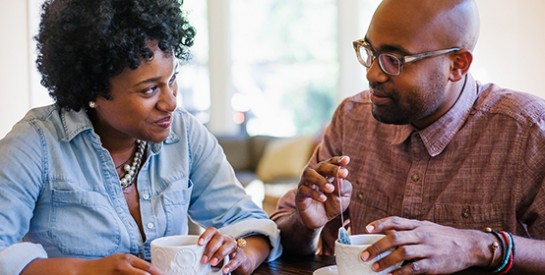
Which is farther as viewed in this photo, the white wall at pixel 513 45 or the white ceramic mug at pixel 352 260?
the white wall at pixel 513 45

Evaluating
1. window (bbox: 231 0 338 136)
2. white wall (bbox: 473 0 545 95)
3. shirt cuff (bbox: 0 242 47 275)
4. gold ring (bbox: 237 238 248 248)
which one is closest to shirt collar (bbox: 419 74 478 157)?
gold ring (bbox: 237 238 248 248)

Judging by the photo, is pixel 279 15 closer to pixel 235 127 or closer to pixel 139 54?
pixel 235 127

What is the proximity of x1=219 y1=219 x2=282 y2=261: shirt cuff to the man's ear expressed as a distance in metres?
0.58

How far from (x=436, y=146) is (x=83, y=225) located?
33.5 inches

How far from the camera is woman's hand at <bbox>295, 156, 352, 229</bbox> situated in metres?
1.54

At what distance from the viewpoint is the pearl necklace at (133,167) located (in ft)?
5.33

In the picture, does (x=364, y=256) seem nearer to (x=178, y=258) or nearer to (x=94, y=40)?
(x=178, y=258)

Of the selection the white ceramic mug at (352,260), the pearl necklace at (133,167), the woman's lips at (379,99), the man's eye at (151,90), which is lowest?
the white ceramic mug at (352,260)

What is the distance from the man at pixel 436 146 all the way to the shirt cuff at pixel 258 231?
48 mm

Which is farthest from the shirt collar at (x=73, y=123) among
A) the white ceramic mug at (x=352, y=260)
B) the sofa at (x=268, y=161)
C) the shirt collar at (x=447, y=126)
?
the sofa at (x=268, y=161)

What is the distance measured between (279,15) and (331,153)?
478 centimetres

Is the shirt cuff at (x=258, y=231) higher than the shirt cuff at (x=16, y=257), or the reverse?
the shirt cuff at (x=16, y=257)

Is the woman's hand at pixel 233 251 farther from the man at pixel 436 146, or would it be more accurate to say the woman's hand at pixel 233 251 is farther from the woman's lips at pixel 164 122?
the woman's lips at pixel 164 122

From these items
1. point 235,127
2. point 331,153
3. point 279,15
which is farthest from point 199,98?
point 331,153
